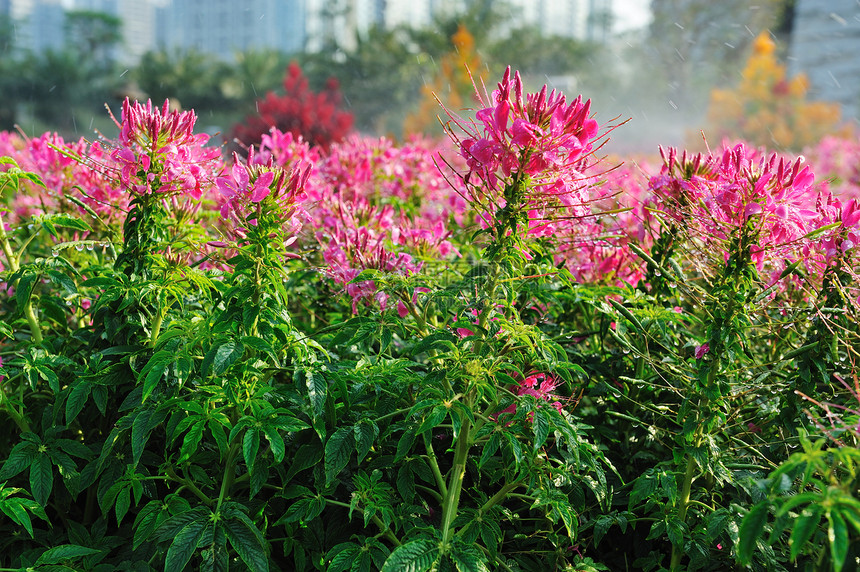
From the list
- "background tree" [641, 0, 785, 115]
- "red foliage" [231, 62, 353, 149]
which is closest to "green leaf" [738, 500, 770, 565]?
"red foliage" [231, 62, 353, 149]

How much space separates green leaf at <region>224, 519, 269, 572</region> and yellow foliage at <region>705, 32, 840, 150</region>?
11773 millimetres

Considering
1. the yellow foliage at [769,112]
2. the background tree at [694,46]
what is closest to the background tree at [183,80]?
the yellow foliage at [769,112]

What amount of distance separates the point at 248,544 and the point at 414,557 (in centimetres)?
31

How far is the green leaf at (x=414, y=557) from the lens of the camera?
3.83 feet

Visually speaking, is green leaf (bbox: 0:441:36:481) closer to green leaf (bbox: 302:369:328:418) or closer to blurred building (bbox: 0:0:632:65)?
green leaf (bbox: 302:369:328:418)

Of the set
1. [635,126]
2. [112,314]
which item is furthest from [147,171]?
[635,126]

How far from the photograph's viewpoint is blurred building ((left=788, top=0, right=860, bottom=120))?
1858cm

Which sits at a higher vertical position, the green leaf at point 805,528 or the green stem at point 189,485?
the green leaf at point 805,528

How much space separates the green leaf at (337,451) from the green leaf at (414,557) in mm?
190

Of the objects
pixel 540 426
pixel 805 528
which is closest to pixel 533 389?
pixel 540 426

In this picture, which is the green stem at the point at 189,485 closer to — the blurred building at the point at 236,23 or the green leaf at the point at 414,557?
the green leaf at the point at 414,557

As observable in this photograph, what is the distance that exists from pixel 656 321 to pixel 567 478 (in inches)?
19.9

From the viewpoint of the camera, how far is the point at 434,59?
2105 centimetres

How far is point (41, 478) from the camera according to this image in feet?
4.50
